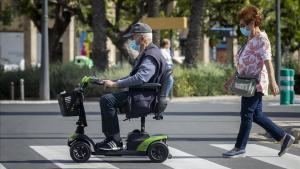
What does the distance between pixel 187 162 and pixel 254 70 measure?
1.42 meters

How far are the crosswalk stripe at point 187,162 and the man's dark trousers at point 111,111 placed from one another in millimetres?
739

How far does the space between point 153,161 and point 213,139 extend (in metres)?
3.18

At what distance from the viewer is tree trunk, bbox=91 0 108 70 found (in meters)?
29.6

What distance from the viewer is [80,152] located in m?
10.4

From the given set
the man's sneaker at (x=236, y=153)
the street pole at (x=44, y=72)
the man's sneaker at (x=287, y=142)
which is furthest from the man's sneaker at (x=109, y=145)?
the street pole at (x=44, y=72)

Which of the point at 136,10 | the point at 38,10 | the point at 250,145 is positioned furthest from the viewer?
the point at 136,10

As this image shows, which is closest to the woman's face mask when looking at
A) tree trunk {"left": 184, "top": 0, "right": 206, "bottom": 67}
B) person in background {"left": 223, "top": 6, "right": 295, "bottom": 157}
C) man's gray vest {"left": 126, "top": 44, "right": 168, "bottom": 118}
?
person in background {"left": 223, "top": 6, "right": 295, "bottom": 157}

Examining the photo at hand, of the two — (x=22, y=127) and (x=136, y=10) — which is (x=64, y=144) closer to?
(x=22, y=127)

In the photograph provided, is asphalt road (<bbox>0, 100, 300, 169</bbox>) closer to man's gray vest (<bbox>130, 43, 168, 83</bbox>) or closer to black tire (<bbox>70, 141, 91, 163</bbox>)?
black tire (<bbox>70, 141, 91, 163</bbox>)

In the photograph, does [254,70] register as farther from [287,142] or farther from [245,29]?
[287,142]

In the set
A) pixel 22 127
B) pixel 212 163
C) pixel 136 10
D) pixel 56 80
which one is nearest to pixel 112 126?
pixel 212 163

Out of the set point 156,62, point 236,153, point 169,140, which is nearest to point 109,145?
point 156,62

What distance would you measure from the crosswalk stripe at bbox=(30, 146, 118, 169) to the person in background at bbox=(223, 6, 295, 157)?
66.2 inches

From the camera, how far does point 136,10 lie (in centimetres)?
4212
